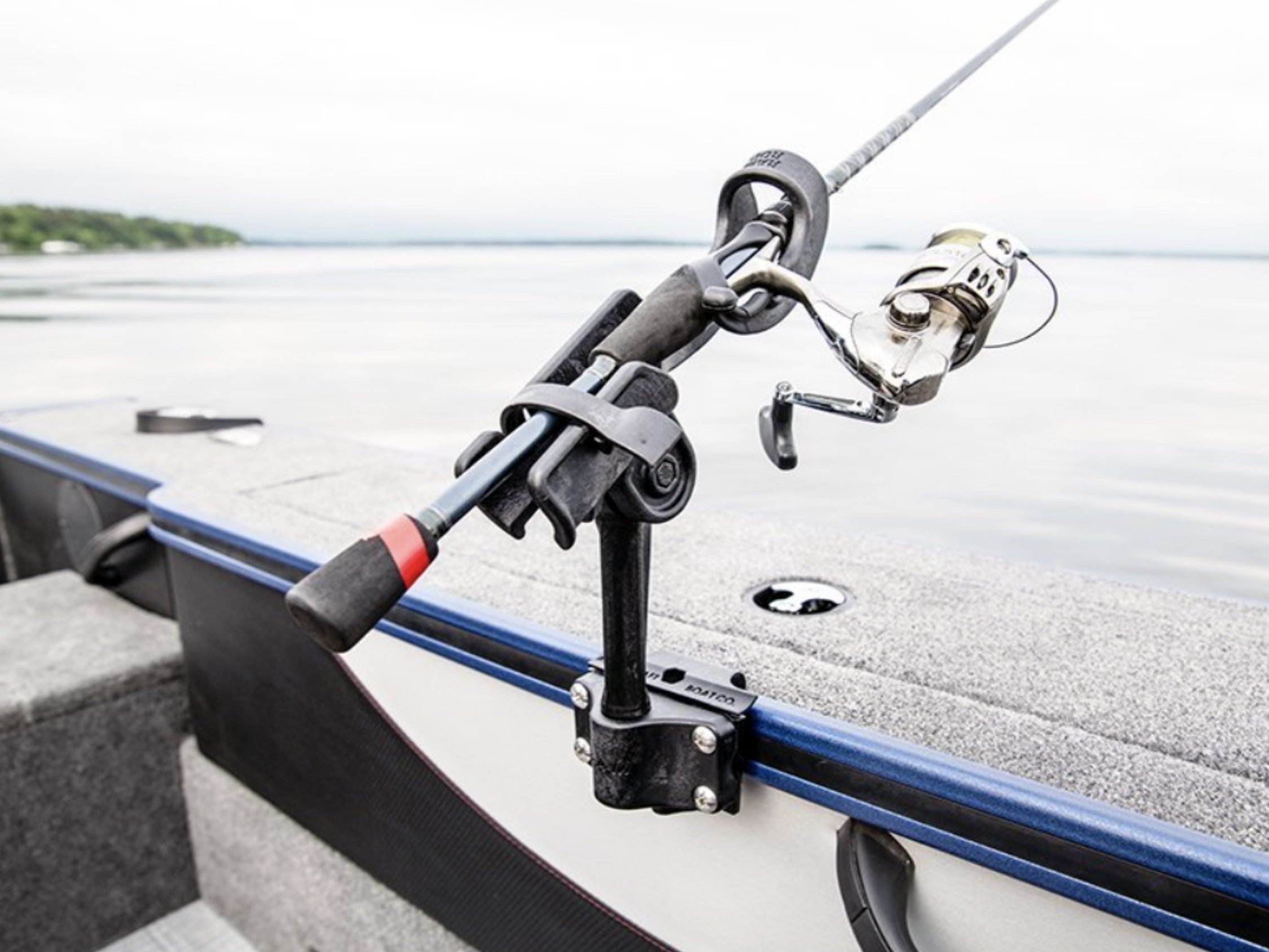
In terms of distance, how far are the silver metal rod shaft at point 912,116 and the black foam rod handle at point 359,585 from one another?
0.53 metres

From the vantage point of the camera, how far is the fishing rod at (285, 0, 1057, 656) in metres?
0.58

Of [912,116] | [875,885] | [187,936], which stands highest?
[912,116]

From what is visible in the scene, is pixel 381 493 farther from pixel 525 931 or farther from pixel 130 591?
pixel 525 931

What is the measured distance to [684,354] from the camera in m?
0.76

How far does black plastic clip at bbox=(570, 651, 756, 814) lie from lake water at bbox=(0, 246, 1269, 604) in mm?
345

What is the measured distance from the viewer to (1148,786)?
844mm

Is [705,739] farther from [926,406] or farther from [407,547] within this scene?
[926,406]

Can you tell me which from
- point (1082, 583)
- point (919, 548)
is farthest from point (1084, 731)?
point (919, 548)

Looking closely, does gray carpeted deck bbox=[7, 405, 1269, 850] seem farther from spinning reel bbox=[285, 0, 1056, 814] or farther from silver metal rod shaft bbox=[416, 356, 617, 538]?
silver metal rod shaft bbox=[416, 356, 617, 538]

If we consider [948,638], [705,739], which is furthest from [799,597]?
[705,739]

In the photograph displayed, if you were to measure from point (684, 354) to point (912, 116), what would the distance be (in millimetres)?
443

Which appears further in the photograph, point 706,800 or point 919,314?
point 706,800

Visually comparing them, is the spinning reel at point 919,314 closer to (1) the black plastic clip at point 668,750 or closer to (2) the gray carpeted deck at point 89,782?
(1) the black plastic clip at point 668,750

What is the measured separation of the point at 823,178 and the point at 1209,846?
627mm
